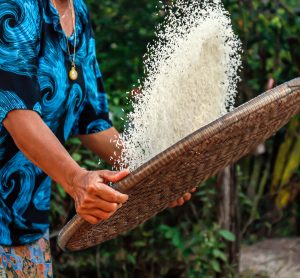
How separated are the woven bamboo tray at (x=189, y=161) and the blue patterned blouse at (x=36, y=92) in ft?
0.69

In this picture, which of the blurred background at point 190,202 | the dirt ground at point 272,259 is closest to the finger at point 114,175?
the blurred background at point 190,202

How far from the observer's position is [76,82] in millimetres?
1855

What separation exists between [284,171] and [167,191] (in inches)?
127

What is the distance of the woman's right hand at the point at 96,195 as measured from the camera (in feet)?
4.58

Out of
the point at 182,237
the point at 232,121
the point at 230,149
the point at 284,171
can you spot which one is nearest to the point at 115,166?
the point at 230,149

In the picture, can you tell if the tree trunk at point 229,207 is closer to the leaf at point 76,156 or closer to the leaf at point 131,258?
the leaf at point 131,258

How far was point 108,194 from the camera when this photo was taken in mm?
1388

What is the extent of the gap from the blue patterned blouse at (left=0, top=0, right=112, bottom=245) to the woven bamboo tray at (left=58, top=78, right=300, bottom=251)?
0.69 feet

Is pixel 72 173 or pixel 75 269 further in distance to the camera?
pixel 75 269

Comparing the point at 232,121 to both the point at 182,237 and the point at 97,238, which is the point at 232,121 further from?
the point at 182,237

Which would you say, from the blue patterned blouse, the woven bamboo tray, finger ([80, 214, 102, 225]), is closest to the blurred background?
the blue patterned blouse

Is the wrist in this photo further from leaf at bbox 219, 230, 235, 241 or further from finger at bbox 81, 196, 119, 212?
leaf at bbox 219, 230, 235, 241

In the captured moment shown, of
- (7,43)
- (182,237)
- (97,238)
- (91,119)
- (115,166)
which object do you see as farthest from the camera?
(182,237)

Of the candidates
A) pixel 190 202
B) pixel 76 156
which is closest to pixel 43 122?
pixel 76 156
